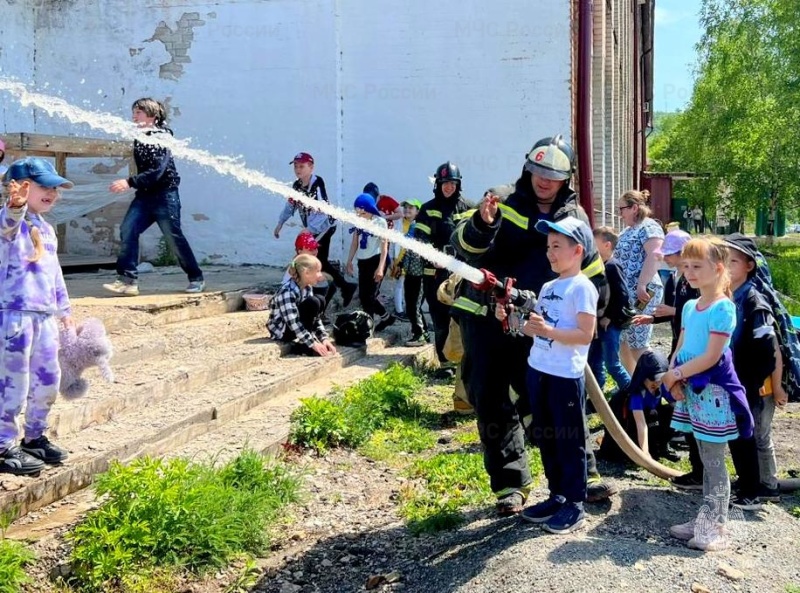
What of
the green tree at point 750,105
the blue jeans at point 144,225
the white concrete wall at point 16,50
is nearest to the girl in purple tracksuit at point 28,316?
the blue jeans at point 144,225

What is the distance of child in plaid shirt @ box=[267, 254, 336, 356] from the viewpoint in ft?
24.3

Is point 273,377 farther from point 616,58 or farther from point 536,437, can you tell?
point 616,58

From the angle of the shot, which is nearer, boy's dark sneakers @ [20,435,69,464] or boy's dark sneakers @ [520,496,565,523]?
boy's dark sneakers @ [520,496,565,523]

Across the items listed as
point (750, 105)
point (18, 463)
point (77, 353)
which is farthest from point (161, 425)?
point (750, 105)

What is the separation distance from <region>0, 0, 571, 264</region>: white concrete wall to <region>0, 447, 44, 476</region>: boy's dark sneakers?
314 inches

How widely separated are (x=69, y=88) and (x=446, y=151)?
19.1ft

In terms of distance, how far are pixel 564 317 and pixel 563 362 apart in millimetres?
217

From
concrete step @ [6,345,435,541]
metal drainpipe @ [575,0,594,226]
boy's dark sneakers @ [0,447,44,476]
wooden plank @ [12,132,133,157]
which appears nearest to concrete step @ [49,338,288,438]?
concrete step @ [6,345,435,541]

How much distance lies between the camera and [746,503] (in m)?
4.31

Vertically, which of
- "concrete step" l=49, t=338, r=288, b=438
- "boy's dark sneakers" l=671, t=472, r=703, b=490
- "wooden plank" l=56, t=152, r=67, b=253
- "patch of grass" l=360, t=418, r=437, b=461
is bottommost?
"patch of grass" l=360, t=418, r=437, b=461

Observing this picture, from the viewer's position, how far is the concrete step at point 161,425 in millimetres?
3916

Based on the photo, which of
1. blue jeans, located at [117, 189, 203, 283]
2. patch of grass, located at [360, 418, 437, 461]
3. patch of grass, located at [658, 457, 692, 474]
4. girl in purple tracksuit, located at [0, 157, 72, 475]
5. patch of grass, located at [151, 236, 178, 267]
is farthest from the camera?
patch of grass, located at [151, 236, 178, 267]

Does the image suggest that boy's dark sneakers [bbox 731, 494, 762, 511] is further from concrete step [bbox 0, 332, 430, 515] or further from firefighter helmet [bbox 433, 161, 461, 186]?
firefighter helmet [bbox 433, 161, 461, 186]

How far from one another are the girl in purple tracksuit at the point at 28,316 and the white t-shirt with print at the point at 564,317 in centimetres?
249
